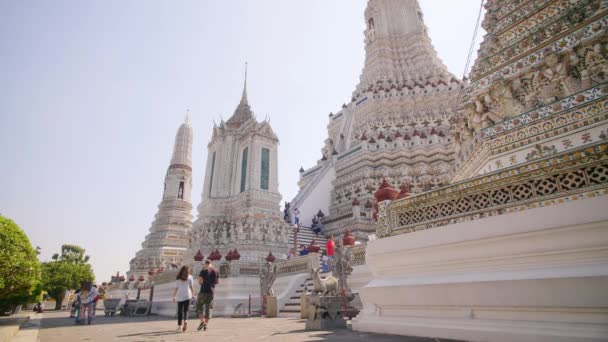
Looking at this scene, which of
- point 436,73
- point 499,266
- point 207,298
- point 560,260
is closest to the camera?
point 560,260

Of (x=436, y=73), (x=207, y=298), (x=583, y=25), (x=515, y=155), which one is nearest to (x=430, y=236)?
(x=515, y=155)

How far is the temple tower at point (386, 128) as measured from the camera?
932 inches


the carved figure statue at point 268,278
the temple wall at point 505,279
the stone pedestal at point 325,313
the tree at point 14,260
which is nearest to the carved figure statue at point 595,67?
the temple wall at point 505,279

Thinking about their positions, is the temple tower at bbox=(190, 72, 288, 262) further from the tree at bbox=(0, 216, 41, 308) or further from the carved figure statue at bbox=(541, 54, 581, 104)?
the carved figure statue at bbox=(541, 54, 581, 104)

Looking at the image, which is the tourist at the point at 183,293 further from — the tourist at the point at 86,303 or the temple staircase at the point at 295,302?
the tourist at the point at 86,303

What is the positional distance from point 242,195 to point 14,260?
615 inches

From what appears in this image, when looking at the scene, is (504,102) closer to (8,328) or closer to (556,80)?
(556,80)

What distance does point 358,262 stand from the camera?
9828 millimetres

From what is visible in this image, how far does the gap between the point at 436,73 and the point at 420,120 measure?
5.74 m

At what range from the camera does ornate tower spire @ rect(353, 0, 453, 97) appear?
31.0m

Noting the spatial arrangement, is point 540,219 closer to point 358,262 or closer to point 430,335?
point 430,335

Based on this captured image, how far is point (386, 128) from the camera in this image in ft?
92.1

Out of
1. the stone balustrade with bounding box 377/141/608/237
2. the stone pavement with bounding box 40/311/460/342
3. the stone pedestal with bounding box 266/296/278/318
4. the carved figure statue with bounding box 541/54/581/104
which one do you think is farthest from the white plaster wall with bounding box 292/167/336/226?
the carved figure statue with bounding box 541/54/581/104

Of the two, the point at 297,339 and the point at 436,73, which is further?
the point at 436,73
